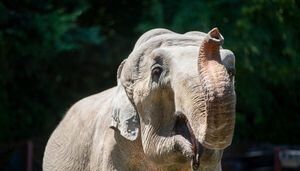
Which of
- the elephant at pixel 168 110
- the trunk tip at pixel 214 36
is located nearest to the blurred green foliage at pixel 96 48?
the elephant at pixel 168 110

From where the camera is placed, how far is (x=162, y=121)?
536 cm

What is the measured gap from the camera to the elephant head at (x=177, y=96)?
481cm

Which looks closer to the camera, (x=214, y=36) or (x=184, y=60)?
(x=214, y=36)

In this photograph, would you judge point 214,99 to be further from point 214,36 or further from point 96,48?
point 96,48

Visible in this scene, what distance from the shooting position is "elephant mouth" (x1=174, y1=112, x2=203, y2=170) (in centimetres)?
510

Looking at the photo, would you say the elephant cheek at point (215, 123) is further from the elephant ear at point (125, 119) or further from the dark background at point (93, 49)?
the dark background at point (93, 49)

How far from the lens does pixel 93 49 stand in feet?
41.9

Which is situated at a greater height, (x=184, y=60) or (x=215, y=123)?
(x=184, y=60)

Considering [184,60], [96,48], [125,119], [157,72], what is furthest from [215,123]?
[96,48]

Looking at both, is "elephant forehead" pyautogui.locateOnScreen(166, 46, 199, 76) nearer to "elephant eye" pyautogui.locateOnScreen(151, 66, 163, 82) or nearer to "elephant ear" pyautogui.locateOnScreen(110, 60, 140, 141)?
"elephant eye" pyautogui.locateOnScreen(151, 66, 163, 82)

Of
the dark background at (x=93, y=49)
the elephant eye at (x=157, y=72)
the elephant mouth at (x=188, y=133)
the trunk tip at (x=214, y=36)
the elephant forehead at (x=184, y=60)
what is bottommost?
the dark background at (x=93, y=49)

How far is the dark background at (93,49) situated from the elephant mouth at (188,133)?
483cm

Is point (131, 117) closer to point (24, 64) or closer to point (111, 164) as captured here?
point (111, 164)

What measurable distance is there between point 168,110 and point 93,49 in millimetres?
7504
